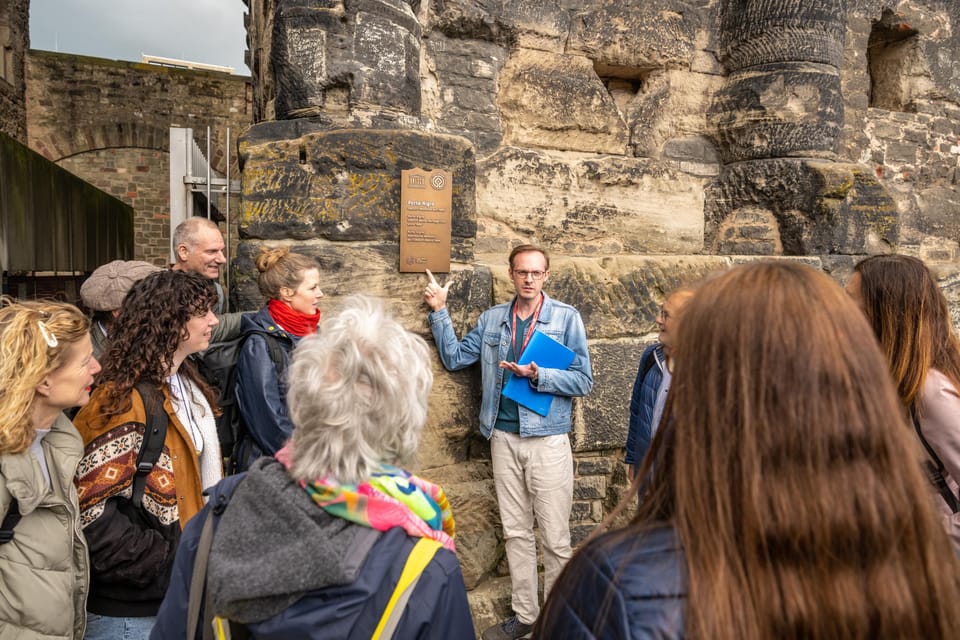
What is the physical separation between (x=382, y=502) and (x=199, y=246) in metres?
2.05

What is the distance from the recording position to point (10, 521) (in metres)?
1.45

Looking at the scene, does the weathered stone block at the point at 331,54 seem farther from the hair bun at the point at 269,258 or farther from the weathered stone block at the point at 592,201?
the weathered stone block at the point at 592,201

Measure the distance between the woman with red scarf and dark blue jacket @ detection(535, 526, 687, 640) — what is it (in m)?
1.43

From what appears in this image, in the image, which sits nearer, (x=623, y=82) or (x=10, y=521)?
(x=10, y=521)

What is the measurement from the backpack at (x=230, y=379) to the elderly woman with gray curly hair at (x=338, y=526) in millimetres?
1105

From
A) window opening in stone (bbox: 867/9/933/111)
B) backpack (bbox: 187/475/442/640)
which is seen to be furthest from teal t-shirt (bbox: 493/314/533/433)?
window opening in stone (bbox: 867/9/933/111)

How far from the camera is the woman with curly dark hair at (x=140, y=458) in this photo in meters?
1.61

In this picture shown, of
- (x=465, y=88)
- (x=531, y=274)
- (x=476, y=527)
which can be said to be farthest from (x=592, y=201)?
(x=476, y=527)

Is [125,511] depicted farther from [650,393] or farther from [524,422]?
[650,393]

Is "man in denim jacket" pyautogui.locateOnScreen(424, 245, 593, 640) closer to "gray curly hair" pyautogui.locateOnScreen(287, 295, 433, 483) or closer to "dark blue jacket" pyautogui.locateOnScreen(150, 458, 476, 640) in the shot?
"gray curly hair" pyautogui.locateOnScreen(287, 295, 433, 483)

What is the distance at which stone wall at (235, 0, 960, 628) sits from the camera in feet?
9.69

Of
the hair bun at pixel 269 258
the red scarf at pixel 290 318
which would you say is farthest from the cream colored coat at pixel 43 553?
the hair bun at pixel 269 258

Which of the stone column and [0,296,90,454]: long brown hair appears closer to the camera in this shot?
[0,296,90,454]: long brown hair

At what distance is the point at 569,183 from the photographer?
13.7 feet
